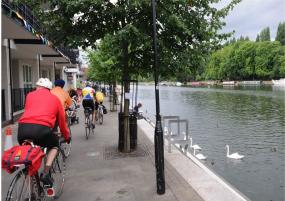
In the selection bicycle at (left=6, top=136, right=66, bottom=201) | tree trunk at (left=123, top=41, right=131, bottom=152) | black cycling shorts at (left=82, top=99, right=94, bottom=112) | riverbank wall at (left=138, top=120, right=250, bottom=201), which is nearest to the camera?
bicycle at (left=6, top=136, right=66, bottom=201)

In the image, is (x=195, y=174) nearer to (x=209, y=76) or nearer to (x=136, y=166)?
(x=136, y=166)

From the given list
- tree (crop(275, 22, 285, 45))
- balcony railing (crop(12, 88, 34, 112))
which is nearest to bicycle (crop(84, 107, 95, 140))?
balcony railing (crop(12, 88, 34, 112))

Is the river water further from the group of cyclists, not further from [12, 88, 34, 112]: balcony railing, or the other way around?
[12, 88, 34, 112]: balcony railing

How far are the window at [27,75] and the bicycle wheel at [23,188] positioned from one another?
2152cm

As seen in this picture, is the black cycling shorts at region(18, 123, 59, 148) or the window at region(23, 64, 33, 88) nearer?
the black cycling shorts at region(18, 123, 59, 148)

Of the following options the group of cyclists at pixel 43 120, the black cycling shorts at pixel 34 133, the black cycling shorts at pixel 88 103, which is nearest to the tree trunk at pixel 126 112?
the black cycling shorts at pixel 88 103

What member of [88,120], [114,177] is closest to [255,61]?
[88,120]

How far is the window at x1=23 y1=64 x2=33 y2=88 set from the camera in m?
25.7

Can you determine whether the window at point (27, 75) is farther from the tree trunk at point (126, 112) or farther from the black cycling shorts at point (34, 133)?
the black cycling shorts at point (34, 133)

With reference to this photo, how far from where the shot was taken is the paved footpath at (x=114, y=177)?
6.06 metres

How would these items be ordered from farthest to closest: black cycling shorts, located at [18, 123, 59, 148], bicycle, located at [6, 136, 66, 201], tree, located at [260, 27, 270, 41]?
tree, located at [260, 27, 270, 41] → black cycling shorts, located at [18, 123, 59, 148] → bicycle, located at [6, 136, 66, 201]

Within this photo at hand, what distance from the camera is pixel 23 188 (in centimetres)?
456

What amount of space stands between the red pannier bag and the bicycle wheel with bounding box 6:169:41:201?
0.51ft

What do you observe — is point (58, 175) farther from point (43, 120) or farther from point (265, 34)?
point (265, 34)
